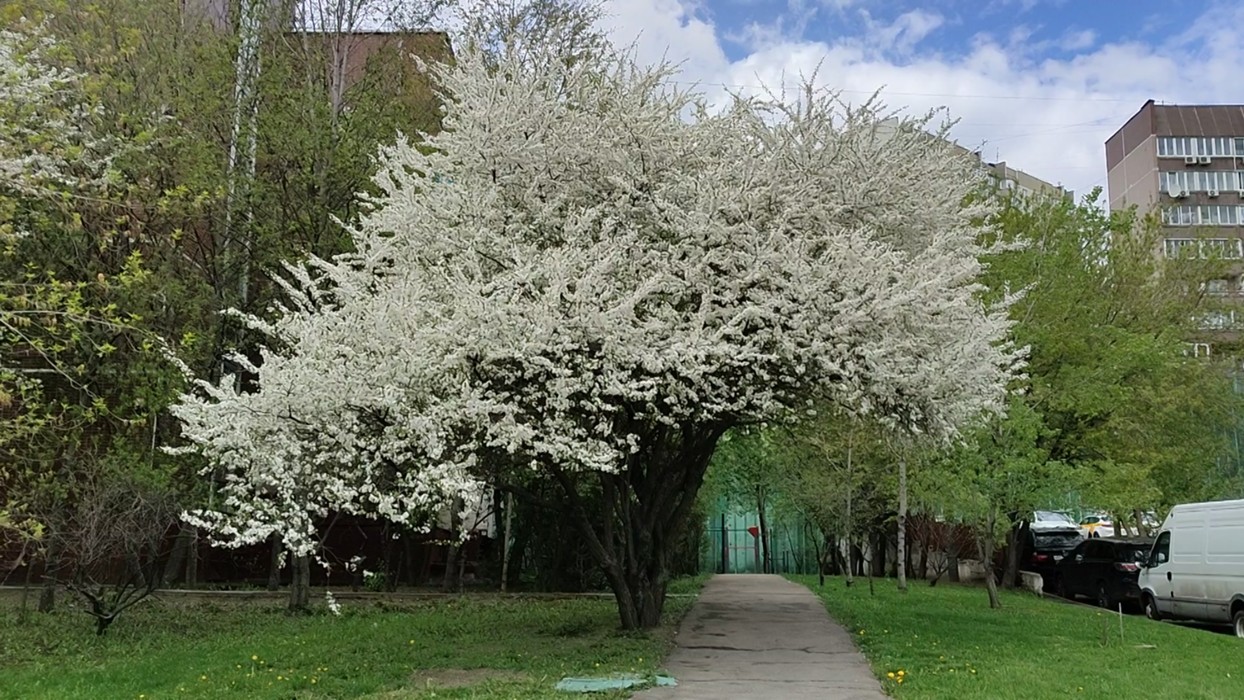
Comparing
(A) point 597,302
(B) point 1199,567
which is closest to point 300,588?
(A) point 597,302

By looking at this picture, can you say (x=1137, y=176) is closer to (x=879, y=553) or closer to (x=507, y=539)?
(x=879, y=553)

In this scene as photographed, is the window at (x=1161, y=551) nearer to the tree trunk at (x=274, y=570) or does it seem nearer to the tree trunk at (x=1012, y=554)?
the tree trunk at (x=1012, y=554)

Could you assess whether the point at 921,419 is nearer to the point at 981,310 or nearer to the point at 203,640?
the point at 981,310

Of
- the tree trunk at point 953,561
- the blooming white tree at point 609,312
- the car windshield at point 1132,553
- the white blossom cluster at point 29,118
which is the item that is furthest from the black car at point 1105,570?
the white blossom cluster at point 29,118

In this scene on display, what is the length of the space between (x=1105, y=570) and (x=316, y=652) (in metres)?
17.0

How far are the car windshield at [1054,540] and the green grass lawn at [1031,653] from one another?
737cm

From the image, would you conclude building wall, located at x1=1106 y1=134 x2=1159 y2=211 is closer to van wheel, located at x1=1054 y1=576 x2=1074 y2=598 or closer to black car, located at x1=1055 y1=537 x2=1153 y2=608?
van wheel, located at x1=1054 y1=576 x2=1074 y2=598

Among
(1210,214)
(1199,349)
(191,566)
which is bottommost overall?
(191,566)

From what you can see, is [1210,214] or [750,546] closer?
[750,546]

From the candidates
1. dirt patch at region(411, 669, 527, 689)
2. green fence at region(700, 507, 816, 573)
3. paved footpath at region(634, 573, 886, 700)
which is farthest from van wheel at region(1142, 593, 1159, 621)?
green fence at region(700, 507, 816, 573)

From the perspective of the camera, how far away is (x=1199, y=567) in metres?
16.3

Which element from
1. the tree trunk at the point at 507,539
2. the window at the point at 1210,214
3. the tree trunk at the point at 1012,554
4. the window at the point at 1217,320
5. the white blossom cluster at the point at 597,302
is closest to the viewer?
the white blossom cluster at the point at 597,302

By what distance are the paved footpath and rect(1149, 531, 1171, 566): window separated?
6.48 meters

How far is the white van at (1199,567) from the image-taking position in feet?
Answer: 50.3
